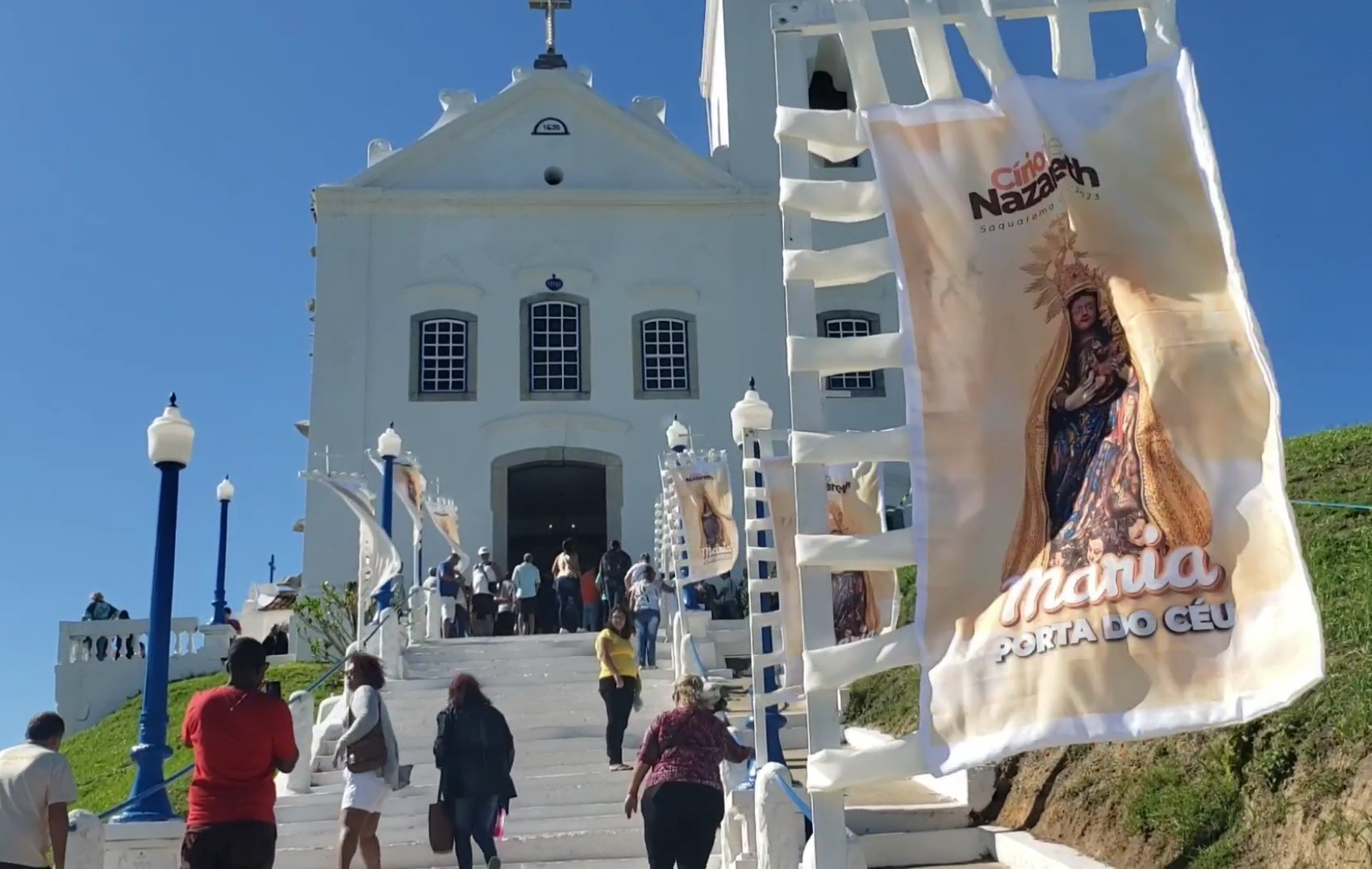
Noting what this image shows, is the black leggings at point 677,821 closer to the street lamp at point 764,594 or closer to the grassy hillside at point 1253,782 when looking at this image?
the street lamp at point 764,594

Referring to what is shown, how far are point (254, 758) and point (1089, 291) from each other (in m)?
4.11

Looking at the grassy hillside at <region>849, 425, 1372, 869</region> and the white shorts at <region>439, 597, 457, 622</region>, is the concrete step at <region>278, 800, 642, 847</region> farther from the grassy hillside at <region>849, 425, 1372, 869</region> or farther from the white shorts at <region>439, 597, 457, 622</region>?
the white shorts at <region>439, 597, 457, 622</region>

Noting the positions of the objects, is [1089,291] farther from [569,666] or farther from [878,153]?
[569,666]

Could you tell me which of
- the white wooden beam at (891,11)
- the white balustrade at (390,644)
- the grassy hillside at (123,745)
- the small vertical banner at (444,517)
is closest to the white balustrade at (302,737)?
the grassy hillside at (123,745)

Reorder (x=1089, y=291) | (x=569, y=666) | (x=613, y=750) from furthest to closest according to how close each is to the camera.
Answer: (x=569, y=666)
(x=613, y=750)
(x=1089, y=291)

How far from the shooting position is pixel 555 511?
87.1ft

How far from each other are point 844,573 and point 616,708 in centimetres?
348

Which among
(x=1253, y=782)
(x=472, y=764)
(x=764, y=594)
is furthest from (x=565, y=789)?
(x=1253, y=782)

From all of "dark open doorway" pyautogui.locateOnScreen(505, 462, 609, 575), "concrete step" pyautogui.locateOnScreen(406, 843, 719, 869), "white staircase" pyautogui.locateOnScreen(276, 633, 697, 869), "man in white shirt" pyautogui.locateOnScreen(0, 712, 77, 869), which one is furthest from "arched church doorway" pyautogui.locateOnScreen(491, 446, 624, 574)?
"man in white shirt" pyautogui.locateOnScreen(0, 712, 77, 869)

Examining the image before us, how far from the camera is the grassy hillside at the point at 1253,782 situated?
222 inches

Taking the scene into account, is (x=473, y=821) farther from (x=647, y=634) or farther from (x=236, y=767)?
(x=647, y=634)

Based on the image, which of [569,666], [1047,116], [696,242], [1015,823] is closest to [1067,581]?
[1047,116]

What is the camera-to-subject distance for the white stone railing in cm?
2059

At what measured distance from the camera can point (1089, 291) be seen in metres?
3.94
